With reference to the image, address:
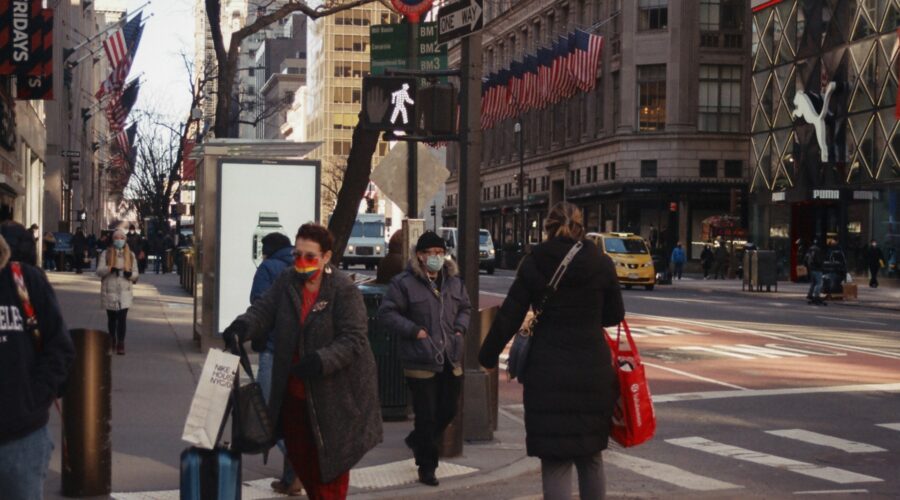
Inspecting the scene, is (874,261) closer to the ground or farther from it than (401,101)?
closer to the ground

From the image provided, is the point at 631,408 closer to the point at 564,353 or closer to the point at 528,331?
the point at 564,353

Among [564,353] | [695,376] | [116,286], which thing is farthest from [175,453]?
[695,376]

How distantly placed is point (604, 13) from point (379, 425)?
69.0 metres

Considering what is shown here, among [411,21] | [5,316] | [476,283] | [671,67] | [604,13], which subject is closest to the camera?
[5,316]

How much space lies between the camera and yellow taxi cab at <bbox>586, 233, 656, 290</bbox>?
45.6 metres

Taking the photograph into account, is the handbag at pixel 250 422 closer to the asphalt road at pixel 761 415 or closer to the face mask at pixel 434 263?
the asphalt road at pixel 761 415

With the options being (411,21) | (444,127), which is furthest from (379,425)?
(411,21)

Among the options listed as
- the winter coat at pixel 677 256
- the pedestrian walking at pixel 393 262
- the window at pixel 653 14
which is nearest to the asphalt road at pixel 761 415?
the pedestrian walking at pixel 393 262

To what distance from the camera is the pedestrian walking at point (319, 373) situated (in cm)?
680

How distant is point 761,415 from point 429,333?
521 centimetres

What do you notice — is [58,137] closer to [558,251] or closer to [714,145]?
[714,145]

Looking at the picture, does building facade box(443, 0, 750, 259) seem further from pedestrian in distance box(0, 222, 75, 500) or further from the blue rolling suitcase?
pedestrian in distance box(0, 222, 75, 500)

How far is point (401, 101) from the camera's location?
11570 mm

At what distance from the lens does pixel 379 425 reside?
711cm
